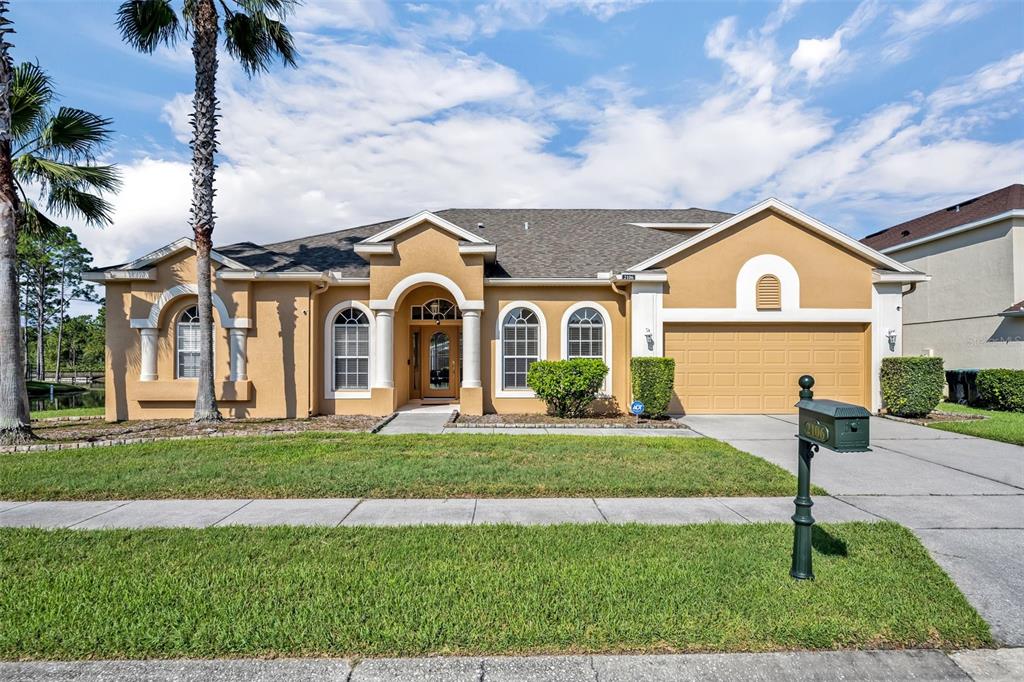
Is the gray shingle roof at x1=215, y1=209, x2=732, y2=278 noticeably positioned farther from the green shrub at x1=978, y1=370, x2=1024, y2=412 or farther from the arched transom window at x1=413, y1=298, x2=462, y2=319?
the green shrub at x1=978, y1=370, x2=1024, y2=412

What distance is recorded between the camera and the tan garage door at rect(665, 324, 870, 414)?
13.4 meters

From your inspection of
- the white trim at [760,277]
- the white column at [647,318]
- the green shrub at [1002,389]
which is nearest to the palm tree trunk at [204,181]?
the white column at [647,318]

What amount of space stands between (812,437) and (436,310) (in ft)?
41.1

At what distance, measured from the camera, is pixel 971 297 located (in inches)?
698

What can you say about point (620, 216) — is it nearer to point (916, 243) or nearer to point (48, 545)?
point (916, 243)

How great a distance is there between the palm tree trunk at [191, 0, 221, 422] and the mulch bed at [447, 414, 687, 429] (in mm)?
5773

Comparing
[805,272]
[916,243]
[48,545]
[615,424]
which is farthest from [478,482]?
[916,243]

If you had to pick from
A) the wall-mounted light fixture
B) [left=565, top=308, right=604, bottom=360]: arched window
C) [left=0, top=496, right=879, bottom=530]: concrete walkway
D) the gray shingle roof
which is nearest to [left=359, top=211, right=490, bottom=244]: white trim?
the gray shingle roof

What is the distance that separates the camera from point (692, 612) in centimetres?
334

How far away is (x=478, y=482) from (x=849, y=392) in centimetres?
1189

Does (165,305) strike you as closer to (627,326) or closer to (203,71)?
(203,71)

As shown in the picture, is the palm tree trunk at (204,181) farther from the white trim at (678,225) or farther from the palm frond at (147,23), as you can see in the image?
the white trim at (678,225)

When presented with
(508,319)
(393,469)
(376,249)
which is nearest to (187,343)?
(376,249)

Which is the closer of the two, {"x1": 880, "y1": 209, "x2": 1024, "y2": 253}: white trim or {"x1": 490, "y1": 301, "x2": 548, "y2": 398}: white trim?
{"x1": 490, "y1": 301, "x2": 548, "y2": 398}: white trim
